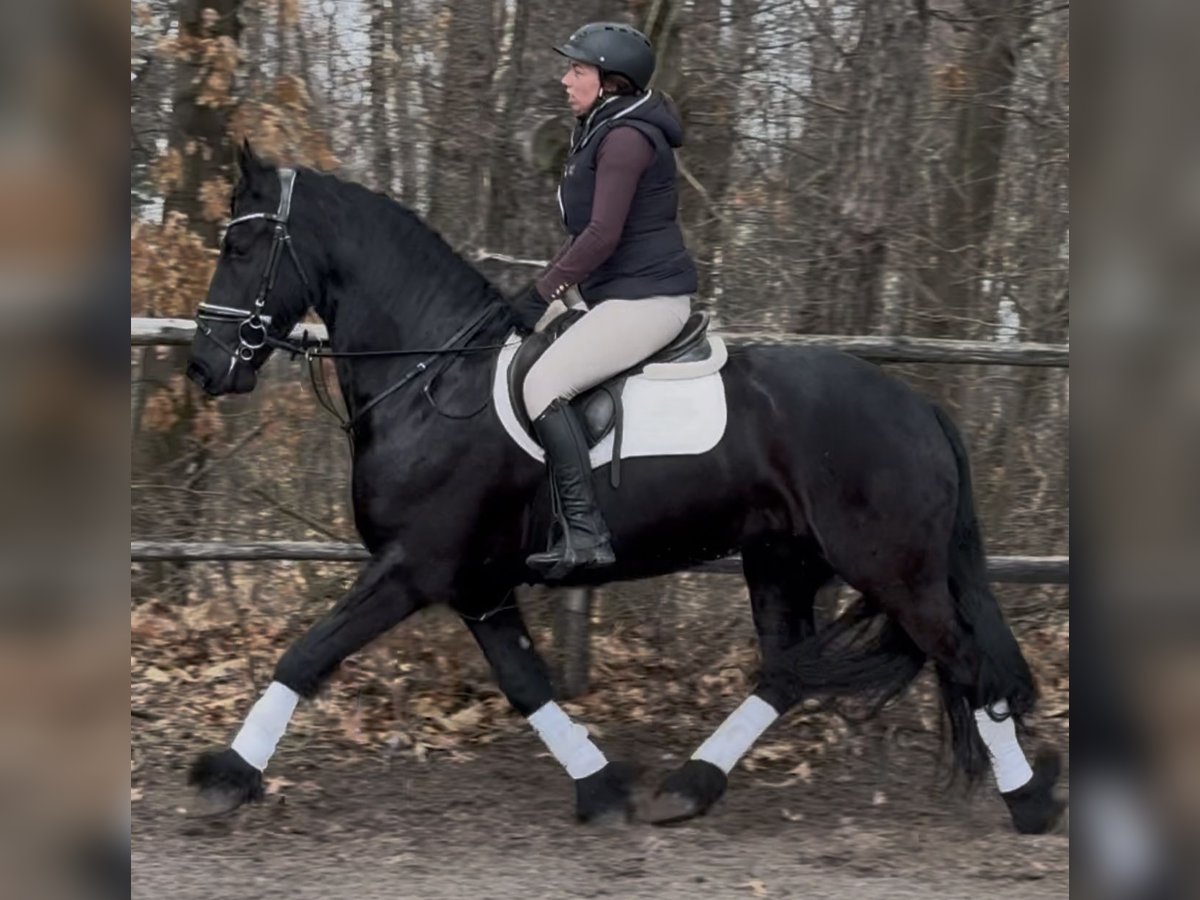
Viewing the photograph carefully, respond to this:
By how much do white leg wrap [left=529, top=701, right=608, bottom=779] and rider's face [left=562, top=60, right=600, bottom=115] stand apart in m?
2.28

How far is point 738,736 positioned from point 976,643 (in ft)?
3.27

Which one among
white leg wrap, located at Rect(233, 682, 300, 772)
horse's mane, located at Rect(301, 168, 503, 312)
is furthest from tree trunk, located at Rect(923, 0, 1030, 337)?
white leg wrap, located at Rect(233, 682, 300, 772)

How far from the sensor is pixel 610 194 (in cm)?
517

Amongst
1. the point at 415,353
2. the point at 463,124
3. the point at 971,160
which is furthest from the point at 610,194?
the point at 971,160

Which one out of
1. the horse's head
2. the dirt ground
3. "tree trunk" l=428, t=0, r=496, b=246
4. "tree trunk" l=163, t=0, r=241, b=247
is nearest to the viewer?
the dirt ground

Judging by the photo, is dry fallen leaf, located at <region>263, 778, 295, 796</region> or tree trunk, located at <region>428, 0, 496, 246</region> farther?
tree trunk, located at <region>428, 0, 496, 246</region>

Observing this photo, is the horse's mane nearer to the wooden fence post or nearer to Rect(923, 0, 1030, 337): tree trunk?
the wooden fence post

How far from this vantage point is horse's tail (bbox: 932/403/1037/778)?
5.48m

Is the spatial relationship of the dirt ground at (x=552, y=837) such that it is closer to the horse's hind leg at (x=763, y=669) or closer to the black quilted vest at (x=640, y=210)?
the horse's hind leg at (x=763, y=669)

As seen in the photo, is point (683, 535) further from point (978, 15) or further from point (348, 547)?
point (978, 15)

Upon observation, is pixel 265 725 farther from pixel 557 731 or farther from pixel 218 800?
pixel 557 731

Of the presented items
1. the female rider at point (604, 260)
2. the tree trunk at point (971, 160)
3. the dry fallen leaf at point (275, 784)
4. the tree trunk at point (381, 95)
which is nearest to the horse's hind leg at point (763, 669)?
the female rider at point (604, 260)
